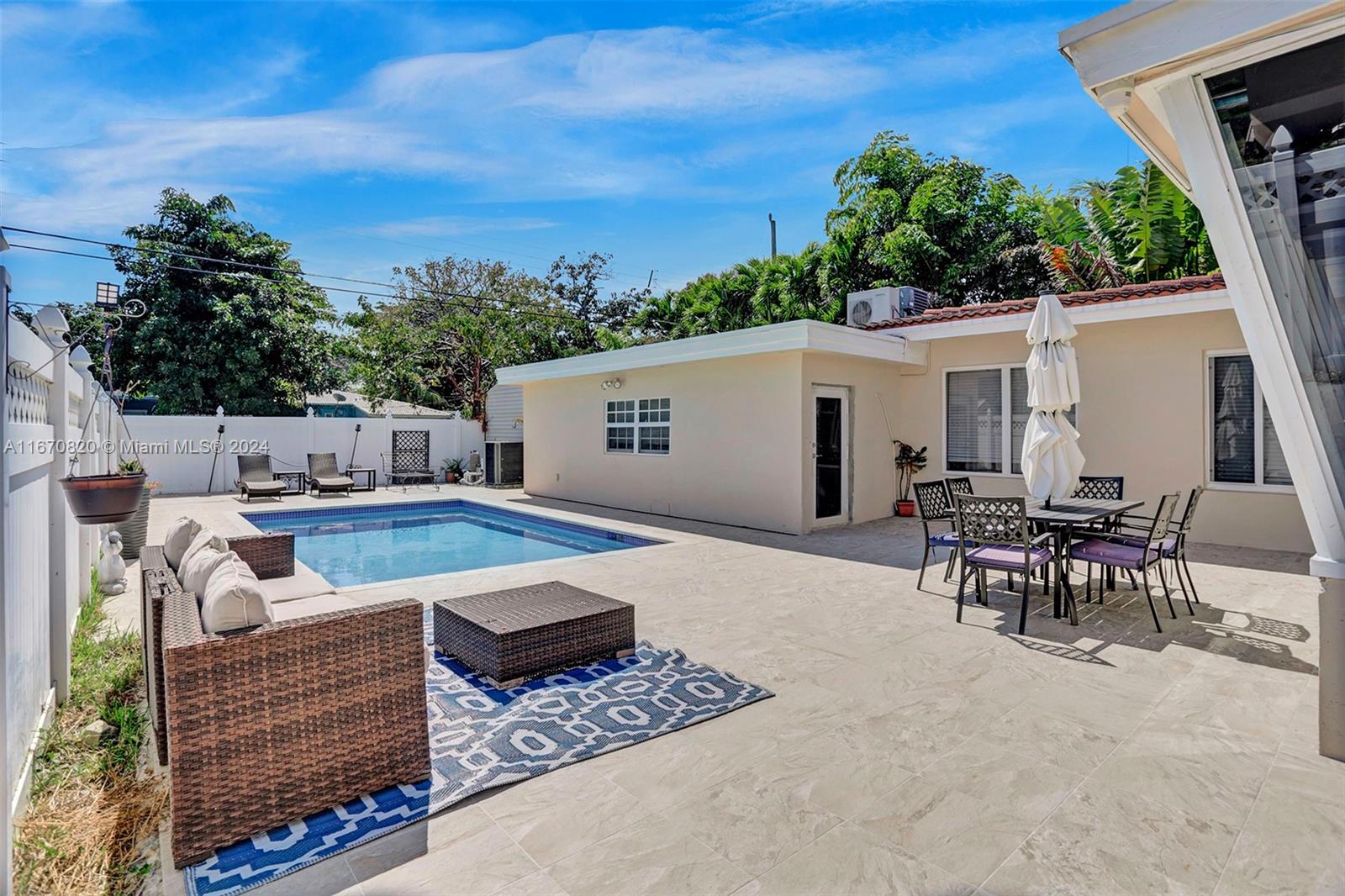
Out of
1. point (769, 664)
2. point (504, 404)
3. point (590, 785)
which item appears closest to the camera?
point (590, 785)

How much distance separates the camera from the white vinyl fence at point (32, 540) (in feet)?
8.00

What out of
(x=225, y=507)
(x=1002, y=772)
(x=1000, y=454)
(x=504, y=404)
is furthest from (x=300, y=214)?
(x=1002, y=772)

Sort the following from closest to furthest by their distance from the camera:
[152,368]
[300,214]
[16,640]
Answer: [16,640]
[152,368]
[300,214]

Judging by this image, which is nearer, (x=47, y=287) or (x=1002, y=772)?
(x=1002, y=772)

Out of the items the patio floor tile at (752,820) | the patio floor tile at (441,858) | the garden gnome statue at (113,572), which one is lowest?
the patio floor tile at (441,858)

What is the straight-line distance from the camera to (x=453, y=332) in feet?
78.8

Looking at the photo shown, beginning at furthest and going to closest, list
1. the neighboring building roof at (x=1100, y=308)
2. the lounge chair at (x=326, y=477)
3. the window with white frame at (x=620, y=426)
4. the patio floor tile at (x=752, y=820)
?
the lounge chair at (x=326, y=477) → the window with white frame at (x=620, y=426) → the neighboring building roof at (x=1100, y=308) → the patio floor tile at (x=752, y=820)

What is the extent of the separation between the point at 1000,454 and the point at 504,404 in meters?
13.3

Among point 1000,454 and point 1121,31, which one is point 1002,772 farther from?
point 1000,454

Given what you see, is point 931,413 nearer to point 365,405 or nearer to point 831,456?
point 831,456

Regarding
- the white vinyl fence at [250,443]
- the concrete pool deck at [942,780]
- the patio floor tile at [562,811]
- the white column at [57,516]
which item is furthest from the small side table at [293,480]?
the patio floor tile at [562,811]

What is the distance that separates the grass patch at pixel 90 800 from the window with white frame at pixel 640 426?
8.71 m

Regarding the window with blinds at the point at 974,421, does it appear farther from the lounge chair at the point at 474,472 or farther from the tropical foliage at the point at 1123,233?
the lounge chair at the point at 474,472

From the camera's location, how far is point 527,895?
7.68 feet
